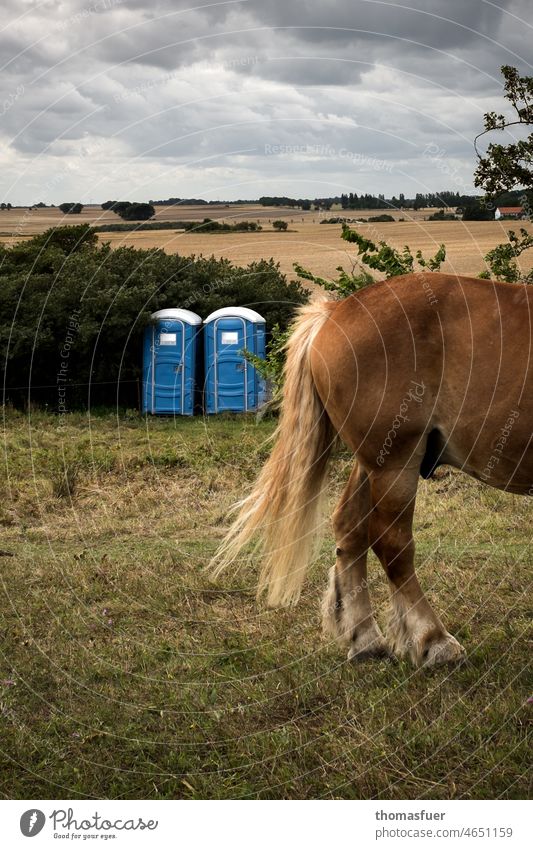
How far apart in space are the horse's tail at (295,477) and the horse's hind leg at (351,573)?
0.17m

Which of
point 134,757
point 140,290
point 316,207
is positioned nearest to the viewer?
point 134,757

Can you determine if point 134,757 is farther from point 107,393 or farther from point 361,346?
point 107,393

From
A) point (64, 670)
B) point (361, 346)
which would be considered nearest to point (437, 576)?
point (361, 346)

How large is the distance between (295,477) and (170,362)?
8.74m

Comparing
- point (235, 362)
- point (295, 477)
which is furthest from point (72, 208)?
point (235, 362)

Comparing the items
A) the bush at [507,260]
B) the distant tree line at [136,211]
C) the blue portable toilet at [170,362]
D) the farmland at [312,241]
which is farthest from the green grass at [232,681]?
the farmland at [312,241]

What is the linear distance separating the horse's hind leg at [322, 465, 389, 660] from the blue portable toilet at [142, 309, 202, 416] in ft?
28.0

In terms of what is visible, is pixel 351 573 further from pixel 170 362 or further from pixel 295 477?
pixel 170 362

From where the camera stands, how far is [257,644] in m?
4.72

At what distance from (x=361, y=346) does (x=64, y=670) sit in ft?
7.46
